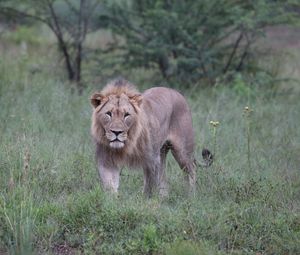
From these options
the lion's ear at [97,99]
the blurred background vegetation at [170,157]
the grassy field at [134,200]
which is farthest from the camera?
the lion's ear at [97,99]

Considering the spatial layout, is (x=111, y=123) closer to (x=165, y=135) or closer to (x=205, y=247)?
(x=165, y=135)

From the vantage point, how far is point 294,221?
5.84 meters

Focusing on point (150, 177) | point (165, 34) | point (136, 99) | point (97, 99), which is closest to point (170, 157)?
point (150, 177)

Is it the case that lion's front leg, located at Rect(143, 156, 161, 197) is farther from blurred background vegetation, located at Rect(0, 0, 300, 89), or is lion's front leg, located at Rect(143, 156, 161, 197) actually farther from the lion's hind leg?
blurred background vegetation, located at Rect(0, 0, 300, 89)

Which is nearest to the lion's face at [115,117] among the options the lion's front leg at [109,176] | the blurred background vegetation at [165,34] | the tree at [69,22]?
the lion's front leg at [109,176]

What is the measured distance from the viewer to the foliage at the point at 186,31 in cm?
1164

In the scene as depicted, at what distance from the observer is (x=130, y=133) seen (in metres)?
6.27

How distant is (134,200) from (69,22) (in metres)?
6.35

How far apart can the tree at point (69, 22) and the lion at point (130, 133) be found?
4.91 meters

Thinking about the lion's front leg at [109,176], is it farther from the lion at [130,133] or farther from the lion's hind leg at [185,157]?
the lion's hind leg at [185,157]

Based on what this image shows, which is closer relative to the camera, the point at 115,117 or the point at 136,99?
the point at 115,117

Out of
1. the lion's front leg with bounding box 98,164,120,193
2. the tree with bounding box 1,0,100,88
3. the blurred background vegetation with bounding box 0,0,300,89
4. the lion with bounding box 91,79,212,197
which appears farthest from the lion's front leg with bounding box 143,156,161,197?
the tree with bounding box 1,0,100,88

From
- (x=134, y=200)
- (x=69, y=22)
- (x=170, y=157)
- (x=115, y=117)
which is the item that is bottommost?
(x=170, y=157)

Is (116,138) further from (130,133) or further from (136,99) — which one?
(136,99)
